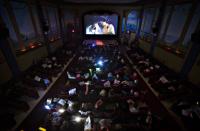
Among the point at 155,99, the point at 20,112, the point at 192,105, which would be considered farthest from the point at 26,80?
the point at 192,105

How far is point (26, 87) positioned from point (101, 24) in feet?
29.8

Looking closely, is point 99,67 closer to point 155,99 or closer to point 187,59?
point 155,99

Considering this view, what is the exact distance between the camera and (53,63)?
6.73 metres

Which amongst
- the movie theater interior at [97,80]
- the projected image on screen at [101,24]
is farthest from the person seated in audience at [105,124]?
the projected image on screen at [101,24]

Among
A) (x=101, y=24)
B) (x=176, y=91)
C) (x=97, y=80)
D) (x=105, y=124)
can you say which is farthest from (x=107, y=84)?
(x=101, y=24)

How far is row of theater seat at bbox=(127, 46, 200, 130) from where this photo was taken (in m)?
3.42

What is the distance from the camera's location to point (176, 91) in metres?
4.27

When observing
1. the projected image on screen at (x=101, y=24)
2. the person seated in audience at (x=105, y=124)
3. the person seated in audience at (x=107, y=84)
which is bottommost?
the person seated in audience at (x=105, y=124)

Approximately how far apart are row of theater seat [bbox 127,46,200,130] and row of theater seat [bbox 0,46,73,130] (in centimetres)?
441

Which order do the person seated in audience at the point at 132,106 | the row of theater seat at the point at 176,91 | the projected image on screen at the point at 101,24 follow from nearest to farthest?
1. the row of theater seat at the point at 176,91
2. the person seated in audience at the point at 132,106
3. the projected image on screen at the point at 101,24

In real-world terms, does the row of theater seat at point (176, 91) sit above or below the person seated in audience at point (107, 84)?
above

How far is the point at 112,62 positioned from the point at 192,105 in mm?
4428

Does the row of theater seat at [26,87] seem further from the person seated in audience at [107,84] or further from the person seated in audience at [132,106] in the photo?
the person seated in audience at [132,106]

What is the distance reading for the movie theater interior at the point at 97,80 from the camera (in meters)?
3.72
